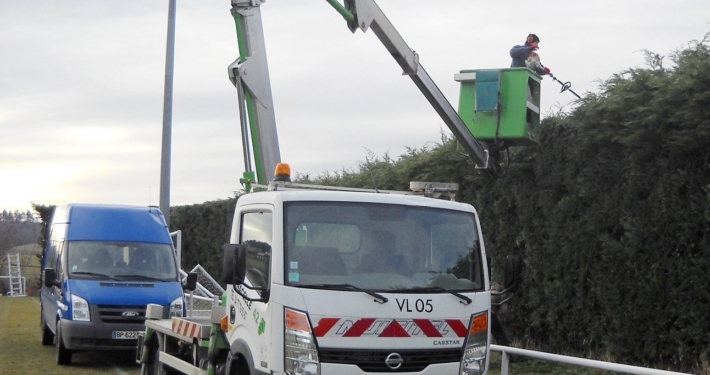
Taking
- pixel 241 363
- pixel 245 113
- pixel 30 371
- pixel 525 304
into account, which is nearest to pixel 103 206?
pixel 30 371

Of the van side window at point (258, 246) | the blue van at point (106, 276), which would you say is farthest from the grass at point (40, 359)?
the van side window at point (258, 246)

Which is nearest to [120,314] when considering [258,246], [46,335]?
[46,335]

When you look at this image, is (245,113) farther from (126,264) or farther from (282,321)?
(126,264)

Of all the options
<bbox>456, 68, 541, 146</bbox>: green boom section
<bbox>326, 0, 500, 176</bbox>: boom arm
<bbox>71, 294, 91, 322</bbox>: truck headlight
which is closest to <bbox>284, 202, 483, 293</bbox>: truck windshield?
<bbox>326, 0, 500, 176</bbox>: boom arm

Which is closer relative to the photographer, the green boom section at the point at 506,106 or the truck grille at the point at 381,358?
the truck grille at the point at 381,358

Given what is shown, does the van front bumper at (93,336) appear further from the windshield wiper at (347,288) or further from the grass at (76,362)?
the windshield wiper at (347,288)

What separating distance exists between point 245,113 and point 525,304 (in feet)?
14.6

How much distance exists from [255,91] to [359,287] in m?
4.16

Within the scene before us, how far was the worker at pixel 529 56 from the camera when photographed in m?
12.6

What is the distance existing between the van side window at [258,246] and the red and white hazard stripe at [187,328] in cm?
136

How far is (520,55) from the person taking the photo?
41.7 ft

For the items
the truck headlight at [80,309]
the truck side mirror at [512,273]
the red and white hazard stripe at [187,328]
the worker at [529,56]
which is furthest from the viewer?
the truck headlight at [80,309]

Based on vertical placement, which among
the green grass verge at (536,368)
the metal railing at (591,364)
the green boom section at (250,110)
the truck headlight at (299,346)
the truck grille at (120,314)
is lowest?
the green grass verge at (536,368)

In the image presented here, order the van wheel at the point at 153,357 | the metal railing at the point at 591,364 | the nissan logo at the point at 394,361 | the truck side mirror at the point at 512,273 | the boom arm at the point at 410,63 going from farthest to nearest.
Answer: the boom arm at the point at 410,63 < the van wheel at the point at 153,357 < the truck side mirror at the point at 512,273 < the nissan logo at the point at 394,361 < the metal railing at the point at 591,364
